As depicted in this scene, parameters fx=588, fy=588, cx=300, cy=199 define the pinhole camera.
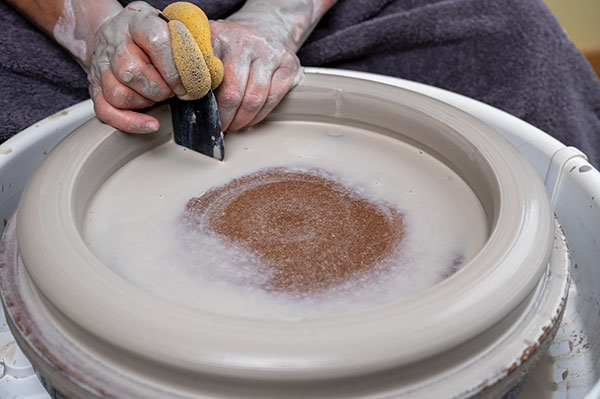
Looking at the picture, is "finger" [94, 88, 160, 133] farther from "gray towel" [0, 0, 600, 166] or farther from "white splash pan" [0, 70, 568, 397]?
"gray towel" [0, 0, 600, 166]

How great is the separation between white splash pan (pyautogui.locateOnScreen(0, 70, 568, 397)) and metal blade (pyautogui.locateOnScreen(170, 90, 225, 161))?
23 centimetres

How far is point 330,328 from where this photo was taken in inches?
22.0

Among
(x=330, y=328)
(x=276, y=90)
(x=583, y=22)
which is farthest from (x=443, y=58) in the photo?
(x=583, y=22)

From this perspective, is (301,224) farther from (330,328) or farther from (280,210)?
(330,328)

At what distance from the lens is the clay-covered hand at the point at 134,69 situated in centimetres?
85

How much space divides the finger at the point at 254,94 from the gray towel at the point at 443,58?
36 centimetres

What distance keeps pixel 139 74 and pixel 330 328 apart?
1.69 feet

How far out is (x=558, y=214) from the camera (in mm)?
1038

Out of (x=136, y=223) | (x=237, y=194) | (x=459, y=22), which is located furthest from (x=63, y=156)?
(x=459, y=22)

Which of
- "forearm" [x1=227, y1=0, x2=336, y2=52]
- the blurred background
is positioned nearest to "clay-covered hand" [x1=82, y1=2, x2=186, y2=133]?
"forearm" [x1=227, y1=0, x2=336, y2=52]

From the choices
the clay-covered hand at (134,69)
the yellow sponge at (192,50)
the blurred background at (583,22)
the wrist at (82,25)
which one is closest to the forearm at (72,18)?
the wrist at (82,25)

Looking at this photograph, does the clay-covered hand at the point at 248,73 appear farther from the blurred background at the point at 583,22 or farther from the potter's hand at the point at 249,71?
the blurred background at the point at 583,22

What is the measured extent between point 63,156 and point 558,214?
0.82 meters

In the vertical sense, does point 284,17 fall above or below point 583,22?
above
